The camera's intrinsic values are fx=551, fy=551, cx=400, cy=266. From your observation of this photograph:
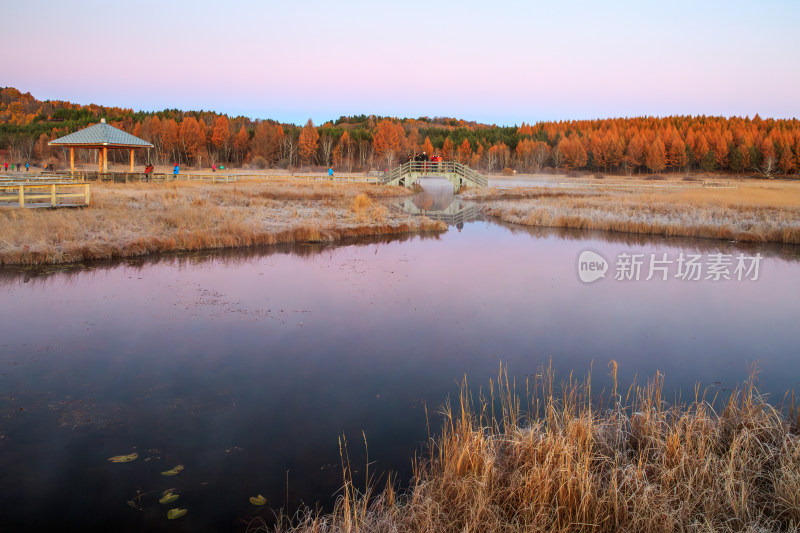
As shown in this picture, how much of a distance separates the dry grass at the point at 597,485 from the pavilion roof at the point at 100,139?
28641 millimetres

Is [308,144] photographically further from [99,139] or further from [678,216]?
[678,216]

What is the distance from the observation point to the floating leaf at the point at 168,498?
15.1 ft

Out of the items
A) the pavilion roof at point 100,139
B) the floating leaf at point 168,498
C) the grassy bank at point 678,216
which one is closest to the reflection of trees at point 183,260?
the grassy bank at point 678,216

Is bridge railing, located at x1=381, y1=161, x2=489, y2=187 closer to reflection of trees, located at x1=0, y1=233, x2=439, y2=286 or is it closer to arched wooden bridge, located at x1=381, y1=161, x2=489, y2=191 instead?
arched wooden bridge, located at x1=381, y1=161, x2=489, y2=191

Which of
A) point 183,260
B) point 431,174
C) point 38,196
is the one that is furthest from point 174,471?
point 431,174

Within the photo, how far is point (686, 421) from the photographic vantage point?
203 inches

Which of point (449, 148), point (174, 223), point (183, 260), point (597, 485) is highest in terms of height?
point (449, 148)

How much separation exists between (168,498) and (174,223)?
14.8 metres

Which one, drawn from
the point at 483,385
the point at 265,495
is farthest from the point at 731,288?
the point at 265,495

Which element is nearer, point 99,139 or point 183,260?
point 183,260

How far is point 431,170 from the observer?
145 feet

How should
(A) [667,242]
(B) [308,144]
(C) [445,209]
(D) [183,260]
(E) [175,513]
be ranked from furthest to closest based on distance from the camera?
(B) [308,144] < (C) [445,209] < (A) [667,242] < (D) [183,260] < (E) [175,513]

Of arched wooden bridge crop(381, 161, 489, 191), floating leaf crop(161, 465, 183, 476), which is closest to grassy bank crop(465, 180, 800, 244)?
arched wooden bridge crop(381, 161, 489, 191)

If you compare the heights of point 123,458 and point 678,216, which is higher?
point 678,216
